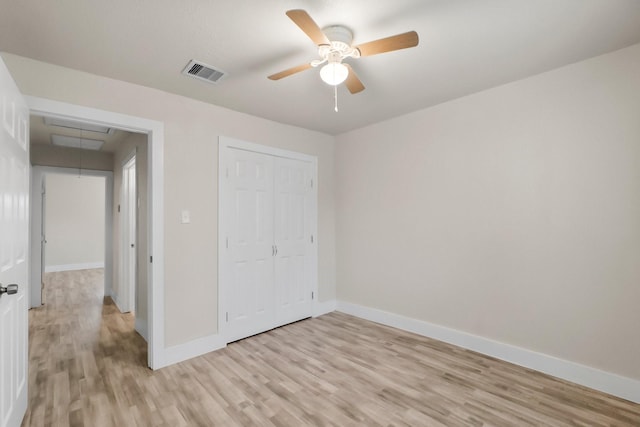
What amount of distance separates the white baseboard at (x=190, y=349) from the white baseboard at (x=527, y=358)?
1.90m

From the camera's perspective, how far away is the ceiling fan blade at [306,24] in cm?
140

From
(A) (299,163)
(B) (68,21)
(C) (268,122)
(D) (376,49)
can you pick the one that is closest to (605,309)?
(D) (376,49)

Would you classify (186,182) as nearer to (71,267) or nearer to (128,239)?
(128,239)

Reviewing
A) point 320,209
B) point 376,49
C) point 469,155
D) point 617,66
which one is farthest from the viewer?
point 320,209

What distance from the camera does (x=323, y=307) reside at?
163 inches

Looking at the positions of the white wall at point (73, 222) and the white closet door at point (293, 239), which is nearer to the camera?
the white closet door at point (293, 239)

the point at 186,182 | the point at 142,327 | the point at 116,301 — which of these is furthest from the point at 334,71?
the point at 116,301

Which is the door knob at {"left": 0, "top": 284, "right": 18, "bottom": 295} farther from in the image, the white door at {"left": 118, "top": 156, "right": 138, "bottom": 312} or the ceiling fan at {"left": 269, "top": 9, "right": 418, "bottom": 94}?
the white door at {"left": 118, "top": 156, "right": 138, "bottom": 312}

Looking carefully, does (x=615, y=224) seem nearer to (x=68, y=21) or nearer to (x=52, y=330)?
(x=68, y=21)

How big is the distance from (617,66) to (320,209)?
3.12m

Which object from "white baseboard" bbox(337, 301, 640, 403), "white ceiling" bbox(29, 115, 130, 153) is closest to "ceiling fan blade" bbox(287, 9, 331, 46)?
"white baseboard" bbox(337, 301, 640, 403)

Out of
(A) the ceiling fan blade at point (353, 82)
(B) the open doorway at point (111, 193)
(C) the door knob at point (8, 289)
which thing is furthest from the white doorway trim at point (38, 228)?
(A) the ceiling fan blade at point (353, 82)

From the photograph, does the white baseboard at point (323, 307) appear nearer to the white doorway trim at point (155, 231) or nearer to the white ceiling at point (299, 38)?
the white doorway trim at point (155, 231)

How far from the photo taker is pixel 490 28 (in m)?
A: 1.88
